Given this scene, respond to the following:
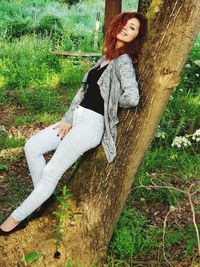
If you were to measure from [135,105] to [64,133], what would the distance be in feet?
2.70

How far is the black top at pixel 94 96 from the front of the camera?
3.53 meters

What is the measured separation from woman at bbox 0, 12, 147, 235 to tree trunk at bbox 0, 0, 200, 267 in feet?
0.28

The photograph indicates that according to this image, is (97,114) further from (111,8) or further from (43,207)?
(111,8)

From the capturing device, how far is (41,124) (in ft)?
23.2

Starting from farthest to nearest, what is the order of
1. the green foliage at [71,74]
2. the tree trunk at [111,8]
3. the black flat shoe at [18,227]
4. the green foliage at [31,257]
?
1. the green foliage at [71,74]
2. the tree trunk at [111,8]
3. the black flat shoe at [18,227]
4. the green foliage at [31,257]

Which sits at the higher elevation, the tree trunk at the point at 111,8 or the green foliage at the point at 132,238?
the tree trunk at the point at 111,8

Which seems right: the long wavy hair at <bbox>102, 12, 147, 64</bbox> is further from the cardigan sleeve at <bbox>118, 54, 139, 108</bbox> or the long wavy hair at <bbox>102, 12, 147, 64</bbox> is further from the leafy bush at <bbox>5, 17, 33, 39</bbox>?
the leafy bush at <bbox>5, 17, 33, 39</bbox>

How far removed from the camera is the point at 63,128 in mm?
3832

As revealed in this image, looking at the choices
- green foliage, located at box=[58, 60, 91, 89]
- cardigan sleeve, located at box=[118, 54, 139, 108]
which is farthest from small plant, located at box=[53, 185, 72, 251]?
green foliage, located at box=[58, 60, 91, 89]

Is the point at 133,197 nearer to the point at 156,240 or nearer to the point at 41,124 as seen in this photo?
the point at 156,240

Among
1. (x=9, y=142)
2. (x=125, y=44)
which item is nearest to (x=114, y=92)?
(x=125, y=44)

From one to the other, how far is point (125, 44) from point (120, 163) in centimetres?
91

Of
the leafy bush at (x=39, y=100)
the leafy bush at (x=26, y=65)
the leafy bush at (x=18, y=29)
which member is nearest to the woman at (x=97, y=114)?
the leafy bush at (x=39, y=100)

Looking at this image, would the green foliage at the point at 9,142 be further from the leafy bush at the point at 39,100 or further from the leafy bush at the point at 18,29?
the leafy bush at the point at 18,29
